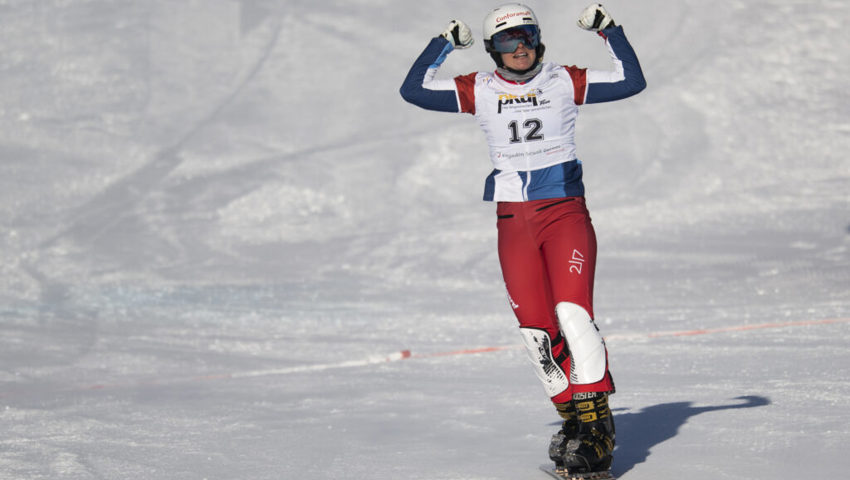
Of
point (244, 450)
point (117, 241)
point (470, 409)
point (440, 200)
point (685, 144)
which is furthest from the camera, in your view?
point (685, 144)

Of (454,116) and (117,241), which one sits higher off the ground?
(454,116)

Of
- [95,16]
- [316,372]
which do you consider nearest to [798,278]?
[316,372]

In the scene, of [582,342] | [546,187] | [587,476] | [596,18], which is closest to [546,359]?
[582,342]

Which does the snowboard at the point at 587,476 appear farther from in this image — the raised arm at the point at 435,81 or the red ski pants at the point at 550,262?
the raised arm at the point at 435,81

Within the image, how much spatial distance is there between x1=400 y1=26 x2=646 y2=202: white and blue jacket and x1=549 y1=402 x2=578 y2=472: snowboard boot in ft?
3.10

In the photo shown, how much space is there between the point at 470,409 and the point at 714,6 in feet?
49.0

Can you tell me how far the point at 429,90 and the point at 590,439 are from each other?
170cm

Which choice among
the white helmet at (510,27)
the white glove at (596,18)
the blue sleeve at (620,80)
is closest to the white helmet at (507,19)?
the white helmet at (510,27)

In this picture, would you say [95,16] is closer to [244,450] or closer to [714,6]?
[714,6]

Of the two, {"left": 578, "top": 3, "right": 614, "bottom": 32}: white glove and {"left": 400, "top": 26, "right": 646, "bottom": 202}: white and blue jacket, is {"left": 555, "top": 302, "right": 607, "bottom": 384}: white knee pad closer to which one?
{"left": 400, "top": 26, "right": 646, "bottom": 202}: white and blue jacket

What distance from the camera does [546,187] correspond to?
16.9ft

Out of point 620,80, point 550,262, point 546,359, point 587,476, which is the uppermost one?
point 620,80

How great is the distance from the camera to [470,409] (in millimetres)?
6797

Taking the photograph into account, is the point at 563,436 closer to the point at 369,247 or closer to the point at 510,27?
the point at 510,27
